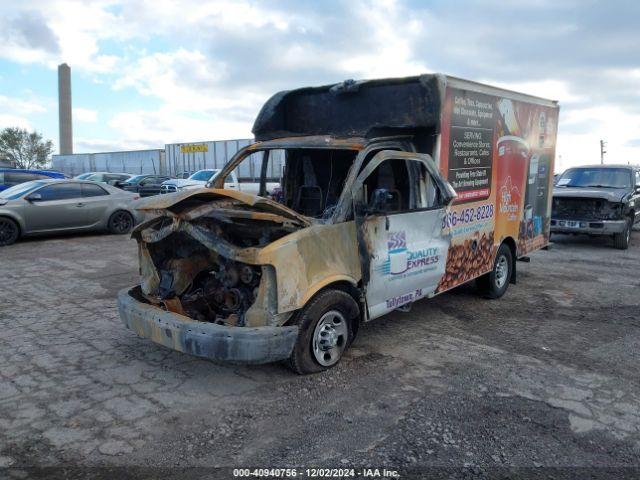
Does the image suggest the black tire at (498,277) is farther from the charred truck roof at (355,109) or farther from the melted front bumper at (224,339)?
the melted front bumper at (224,339)

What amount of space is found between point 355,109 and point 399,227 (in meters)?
1.70

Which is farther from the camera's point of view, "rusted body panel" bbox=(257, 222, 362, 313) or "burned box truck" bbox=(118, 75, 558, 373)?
"burned box truck" bbox=(118, 75, 558, 373)

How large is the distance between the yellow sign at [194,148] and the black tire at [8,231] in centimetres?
2785

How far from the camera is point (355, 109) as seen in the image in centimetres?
590

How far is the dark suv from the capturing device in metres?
11.9

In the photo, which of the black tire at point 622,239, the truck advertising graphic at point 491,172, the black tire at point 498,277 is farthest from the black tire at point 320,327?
the black tire at point 622,239

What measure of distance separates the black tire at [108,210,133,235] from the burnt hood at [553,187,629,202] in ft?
34.2

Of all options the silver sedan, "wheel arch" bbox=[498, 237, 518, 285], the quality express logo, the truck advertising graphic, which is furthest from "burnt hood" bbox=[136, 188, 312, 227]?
→ the silver sedan

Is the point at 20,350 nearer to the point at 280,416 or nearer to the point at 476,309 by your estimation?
the point at 280,416

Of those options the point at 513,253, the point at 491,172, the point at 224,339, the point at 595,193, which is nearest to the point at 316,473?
the point at 224,339

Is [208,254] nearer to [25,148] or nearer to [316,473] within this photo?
[316,473]

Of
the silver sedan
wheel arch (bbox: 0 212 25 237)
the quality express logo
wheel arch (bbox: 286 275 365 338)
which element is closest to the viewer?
wheel arch (bbox: 286 275 365 338)

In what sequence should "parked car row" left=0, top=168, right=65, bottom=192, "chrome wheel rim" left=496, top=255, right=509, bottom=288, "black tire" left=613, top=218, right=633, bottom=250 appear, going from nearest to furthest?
"chrome wheel rim" left=496, top=255, right=509, bottom=288
"black tire" left=613, top=218, right=633, bottom=250
"parked car row" left=0, top=168, right=65, bottom=192

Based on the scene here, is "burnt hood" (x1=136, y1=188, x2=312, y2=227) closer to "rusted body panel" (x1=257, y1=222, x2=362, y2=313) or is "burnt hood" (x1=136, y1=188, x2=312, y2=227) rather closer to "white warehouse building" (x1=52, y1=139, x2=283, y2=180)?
"rusted body panel" (x1=257, y1=222, x2=362, y2=313)
